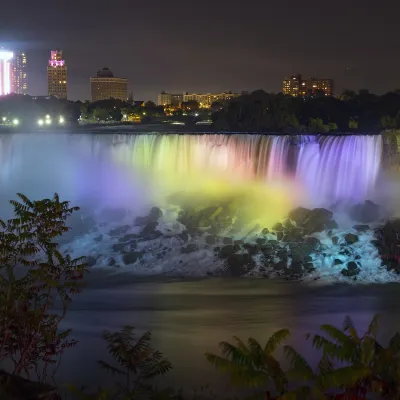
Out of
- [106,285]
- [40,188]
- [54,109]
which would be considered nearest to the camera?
[106,285]

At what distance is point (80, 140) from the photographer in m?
28.7

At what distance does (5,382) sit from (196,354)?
6204 mm

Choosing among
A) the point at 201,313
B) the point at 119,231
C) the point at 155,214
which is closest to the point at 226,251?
the point at 155,214

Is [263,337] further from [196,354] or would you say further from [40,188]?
[40,188]

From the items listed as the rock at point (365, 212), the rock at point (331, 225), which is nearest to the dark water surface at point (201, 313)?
the rock at point (331, 225)

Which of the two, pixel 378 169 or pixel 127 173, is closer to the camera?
pixel 378 169

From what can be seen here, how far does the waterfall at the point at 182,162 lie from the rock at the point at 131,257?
6.95 m

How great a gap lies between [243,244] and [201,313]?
19.4 feet

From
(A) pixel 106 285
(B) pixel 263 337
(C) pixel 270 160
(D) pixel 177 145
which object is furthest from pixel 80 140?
(B) pixel 263 337

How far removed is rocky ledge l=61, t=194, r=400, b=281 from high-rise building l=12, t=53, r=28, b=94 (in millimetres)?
155171

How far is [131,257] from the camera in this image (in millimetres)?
20141

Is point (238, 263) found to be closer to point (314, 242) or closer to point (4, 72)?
point (314, 242)

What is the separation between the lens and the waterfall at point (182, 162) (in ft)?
80.9

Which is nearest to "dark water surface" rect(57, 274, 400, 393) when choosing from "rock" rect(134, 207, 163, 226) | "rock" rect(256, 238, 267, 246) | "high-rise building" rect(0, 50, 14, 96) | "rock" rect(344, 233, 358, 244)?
"rock" rect(256, 238, 267, 246)
